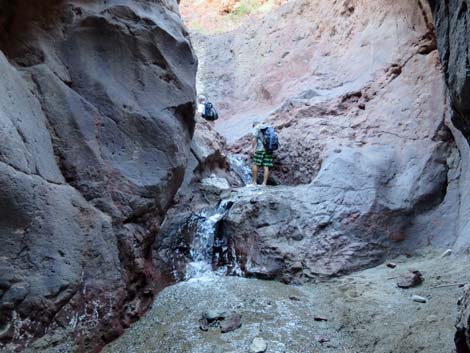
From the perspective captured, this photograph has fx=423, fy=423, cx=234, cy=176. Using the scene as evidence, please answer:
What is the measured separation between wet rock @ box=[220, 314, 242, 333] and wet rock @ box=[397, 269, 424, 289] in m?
2.03

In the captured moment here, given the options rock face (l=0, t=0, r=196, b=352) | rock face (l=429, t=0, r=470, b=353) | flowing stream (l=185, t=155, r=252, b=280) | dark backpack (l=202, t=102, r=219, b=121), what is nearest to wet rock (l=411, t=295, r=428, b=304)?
rock face (l=429, t=0, r=470, b=353)

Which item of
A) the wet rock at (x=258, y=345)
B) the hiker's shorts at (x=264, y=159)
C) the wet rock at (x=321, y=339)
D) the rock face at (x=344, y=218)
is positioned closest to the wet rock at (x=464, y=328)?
the wet rock at (x=321, y=339)

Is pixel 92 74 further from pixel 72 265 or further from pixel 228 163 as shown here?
pixel 228 163

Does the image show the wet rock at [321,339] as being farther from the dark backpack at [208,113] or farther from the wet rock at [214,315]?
the dark backpack at [208,113]

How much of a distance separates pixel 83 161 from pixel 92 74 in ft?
3.84

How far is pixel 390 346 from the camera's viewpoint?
13.4 feet

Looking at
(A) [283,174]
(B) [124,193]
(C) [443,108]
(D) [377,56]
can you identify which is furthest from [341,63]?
(B) [124,193]

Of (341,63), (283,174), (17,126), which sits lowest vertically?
(283,174)

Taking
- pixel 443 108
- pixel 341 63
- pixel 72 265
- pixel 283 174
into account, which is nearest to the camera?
pixel 72 265

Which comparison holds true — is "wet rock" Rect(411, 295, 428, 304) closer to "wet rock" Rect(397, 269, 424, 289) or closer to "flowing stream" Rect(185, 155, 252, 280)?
"wet rock" Rect(397, 269, 424, 289)

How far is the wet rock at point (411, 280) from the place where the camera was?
16.7 feet

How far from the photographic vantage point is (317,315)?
500 centimetres

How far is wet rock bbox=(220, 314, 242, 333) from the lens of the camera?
4629 millimetres

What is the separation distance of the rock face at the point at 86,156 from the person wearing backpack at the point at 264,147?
3.27m
